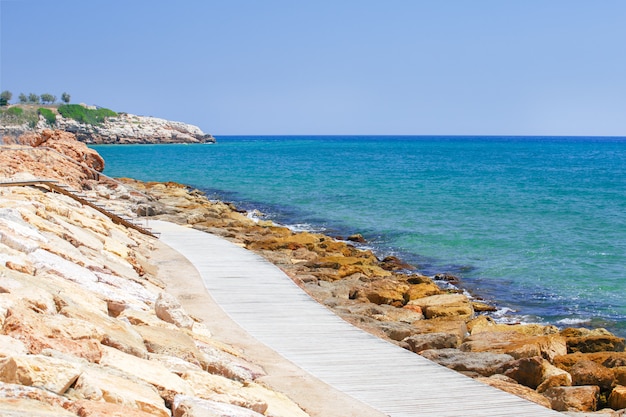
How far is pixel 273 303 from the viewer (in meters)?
13.3

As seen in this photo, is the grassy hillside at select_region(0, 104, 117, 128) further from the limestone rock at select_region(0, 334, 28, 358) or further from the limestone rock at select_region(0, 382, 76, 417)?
the limestone rock at select_region(0, 382, 76, 417)

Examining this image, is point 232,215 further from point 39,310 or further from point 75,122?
point 75,122

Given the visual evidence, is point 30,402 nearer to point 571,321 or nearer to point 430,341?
point 430,341

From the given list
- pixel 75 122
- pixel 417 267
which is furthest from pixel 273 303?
pixel 75 122

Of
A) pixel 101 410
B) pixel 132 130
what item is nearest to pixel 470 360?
pixel 101 410

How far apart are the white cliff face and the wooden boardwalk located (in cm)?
11214

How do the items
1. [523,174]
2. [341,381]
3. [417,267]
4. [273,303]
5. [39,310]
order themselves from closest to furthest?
[39,310]
[341,381]
[273,303]
[417,267]
[523,174]

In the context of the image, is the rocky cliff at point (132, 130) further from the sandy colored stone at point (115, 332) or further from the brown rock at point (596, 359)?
the sandy colored stone at point (115, 332)

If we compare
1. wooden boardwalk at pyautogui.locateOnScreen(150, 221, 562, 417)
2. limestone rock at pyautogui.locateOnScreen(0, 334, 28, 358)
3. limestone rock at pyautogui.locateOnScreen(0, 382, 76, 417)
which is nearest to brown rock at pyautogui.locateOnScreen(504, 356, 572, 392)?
wooden boardwalk at pyautogui.locateOnScreen(150, 221, 562, 417)

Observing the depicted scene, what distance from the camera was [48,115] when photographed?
389ft

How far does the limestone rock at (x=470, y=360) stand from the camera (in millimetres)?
10836

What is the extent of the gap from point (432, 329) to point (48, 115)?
116m

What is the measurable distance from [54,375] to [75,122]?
12591 centimetres

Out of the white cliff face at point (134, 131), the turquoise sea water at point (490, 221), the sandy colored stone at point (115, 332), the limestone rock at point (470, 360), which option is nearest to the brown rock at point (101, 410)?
the sandy colored stone at point (115, 332)
